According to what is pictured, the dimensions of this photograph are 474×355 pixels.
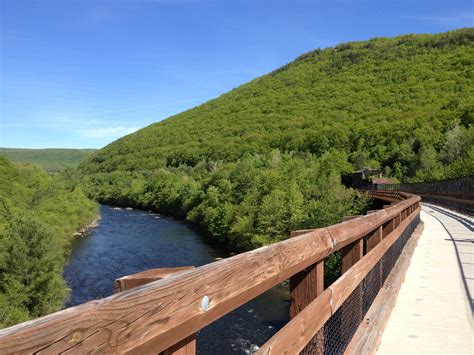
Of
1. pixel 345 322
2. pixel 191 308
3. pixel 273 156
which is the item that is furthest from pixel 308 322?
pixel 273 156

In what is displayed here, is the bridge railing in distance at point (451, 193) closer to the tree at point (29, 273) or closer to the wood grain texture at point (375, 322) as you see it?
the wood grain texture at point (375, 322)

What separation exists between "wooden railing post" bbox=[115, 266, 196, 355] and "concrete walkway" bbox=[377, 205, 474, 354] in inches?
128

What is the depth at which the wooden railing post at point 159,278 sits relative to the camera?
1429mm

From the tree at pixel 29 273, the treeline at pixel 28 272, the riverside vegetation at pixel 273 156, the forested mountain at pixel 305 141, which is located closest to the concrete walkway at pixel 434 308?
the riverside vegetation at pixel 273 156

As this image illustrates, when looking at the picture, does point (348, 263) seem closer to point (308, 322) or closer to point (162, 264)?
point (308, 322)

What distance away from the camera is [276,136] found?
117 meters

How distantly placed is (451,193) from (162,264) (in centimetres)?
2093

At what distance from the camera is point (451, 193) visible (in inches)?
1233

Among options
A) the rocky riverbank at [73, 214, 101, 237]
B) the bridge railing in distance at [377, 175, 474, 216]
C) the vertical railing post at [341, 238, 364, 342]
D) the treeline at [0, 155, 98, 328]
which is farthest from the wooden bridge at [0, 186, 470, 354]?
the rocky riverbank at [73, 214, 101, 237]

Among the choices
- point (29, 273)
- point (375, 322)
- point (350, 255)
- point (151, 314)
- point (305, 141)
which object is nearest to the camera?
point (151, 314)

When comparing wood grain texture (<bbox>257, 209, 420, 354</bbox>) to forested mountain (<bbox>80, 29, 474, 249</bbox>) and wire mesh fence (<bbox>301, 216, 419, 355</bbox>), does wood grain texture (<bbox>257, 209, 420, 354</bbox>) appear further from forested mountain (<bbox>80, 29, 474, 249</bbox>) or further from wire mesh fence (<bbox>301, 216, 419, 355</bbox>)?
forested mountain (<bbox>80, 29, 474, 249</bbox>)

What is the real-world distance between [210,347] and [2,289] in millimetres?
15393

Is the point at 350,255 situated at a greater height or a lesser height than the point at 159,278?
lesser

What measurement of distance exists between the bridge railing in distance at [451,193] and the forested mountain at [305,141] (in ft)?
20.5
